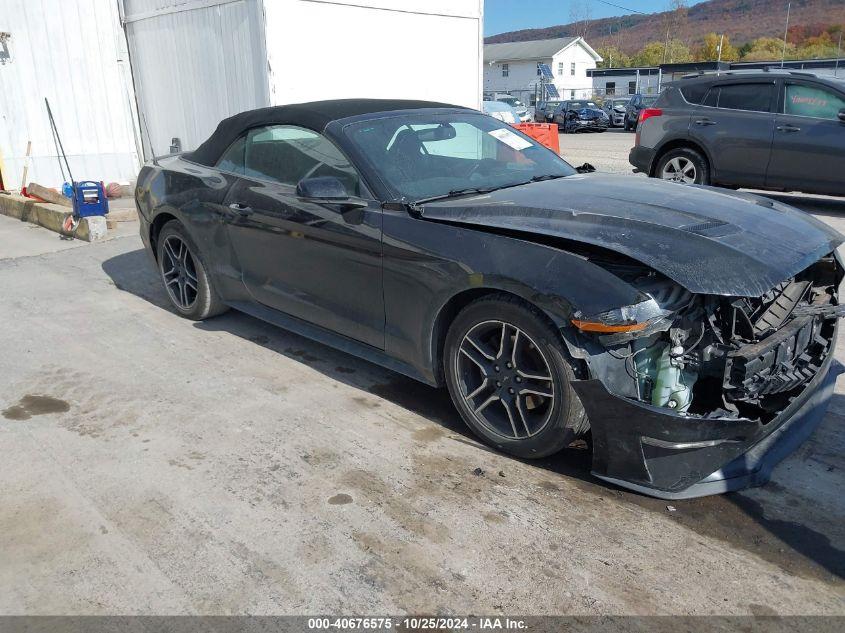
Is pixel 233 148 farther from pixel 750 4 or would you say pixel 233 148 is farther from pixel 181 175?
pixel 750 4

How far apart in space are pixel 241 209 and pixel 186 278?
3.67ft

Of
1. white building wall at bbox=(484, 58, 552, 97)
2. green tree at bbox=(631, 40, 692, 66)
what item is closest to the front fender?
white building wall at bbox=(484, 58, 552, 97)

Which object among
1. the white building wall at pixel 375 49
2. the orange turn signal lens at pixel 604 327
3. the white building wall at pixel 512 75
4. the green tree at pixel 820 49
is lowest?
the orange turn signal lens at pixel 604 327

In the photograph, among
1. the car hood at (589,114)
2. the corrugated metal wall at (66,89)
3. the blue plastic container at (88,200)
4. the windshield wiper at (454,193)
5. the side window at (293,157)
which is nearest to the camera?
the windshield wiper at (454,193)

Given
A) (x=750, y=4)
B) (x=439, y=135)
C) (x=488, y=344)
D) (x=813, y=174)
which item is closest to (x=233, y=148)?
(x=439, y=135)

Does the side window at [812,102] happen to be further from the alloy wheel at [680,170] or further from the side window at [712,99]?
the alloy wheel at [680,170]

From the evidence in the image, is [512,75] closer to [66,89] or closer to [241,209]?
[66,89]

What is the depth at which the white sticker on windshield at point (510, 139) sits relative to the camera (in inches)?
180

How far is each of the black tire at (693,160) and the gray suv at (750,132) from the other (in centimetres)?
1

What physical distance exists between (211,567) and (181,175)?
3.32m

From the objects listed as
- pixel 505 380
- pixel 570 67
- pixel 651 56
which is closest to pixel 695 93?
pixel 505 380

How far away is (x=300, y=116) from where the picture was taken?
429 centimetres

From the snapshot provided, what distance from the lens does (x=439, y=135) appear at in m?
4.33

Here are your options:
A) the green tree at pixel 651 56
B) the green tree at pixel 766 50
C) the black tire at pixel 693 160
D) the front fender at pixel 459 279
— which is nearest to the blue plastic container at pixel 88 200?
the front fender at pixel 459 279
